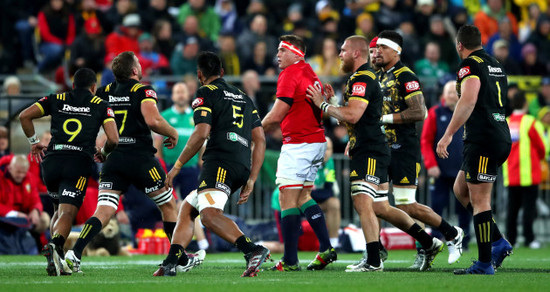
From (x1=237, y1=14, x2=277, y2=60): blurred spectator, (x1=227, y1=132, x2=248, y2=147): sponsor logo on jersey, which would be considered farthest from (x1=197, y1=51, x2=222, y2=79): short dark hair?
(x1=237, y1=14, x2=277, y2=60): blurred spectator

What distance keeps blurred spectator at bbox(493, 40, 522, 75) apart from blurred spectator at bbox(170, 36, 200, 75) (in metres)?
6.24

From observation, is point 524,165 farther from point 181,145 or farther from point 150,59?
point 150,59

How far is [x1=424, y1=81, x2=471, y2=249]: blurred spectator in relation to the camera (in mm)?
14352

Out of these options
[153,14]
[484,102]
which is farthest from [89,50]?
[484,102]

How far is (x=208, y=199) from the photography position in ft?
30.2

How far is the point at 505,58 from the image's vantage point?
1964cm

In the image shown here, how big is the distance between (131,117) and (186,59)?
Result: 9.41m

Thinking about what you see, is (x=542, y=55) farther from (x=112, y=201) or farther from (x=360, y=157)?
(x=112, y=201)

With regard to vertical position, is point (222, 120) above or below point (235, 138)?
above

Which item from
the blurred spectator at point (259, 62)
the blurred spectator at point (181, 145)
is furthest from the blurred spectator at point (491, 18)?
the blurred spectator at point (181, 145)

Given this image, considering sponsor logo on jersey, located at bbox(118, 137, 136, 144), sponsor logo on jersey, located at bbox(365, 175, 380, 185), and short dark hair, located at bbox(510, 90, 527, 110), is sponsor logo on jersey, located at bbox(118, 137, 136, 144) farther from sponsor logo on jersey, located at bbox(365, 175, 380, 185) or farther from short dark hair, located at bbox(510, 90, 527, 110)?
short dark hair, located at bbox(510, 90, 527, 110)

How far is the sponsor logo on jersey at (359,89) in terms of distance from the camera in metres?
9.95

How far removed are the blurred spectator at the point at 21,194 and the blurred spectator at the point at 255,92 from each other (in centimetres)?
471

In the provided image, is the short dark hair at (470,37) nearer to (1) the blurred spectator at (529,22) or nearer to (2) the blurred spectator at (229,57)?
(2) the blurred spectator at (229,57)
